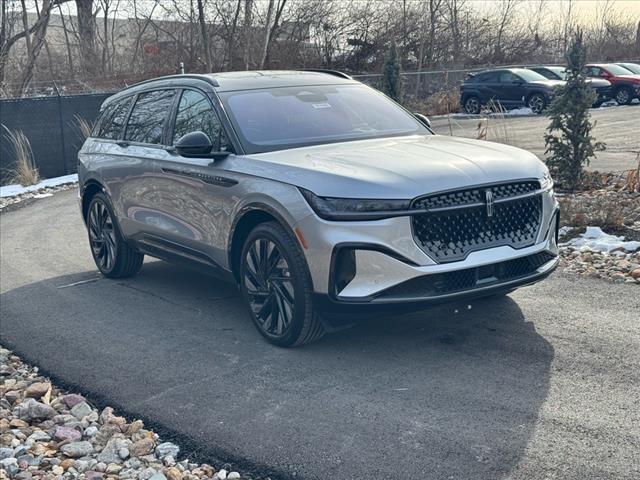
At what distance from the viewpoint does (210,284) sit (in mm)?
7895

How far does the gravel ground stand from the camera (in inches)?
168

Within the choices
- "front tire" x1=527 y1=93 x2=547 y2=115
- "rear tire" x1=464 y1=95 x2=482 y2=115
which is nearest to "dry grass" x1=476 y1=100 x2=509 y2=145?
"front tire" x1=527 y1=93 x2=547 y2=115

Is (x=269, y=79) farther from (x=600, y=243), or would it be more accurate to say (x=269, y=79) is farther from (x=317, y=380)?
(x=600, y=243)

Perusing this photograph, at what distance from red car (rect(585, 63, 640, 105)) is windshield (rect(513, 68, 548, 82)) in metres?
2.69

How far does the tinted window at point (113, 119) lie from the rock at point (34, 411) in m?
3.54

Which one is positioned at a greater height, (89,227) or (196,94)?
(196,94)

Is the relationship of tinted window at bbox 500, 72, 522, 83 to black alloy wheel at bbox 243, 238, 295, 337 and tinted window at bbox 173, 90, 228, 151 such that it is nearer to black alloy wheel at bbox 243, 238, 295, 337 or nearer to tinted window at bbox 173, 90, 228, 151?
tinted window at bbox 173, 90, 228, 151

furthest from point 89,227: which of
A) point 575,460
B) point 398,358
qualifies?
point 575,460

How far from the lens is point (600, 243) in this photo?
26.6 ft

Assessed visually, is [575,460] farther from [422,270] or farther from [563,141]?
[563,141]

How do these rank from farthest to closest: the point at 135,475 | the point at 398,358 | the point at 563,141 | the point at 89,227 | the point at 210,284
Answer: the point at 563,141 < the point at 89,227 < the point at 210,284 < the point at 398,358 < the point at 135,475

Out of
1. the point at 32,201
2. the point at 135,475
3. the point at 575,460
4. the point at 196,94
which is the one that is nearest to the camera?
the point at 575,460

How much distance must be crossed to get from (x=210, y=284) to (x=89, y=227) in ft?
5.42

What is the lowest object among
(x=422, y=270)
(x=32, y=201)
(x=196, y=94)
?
(x=32, y=201)
